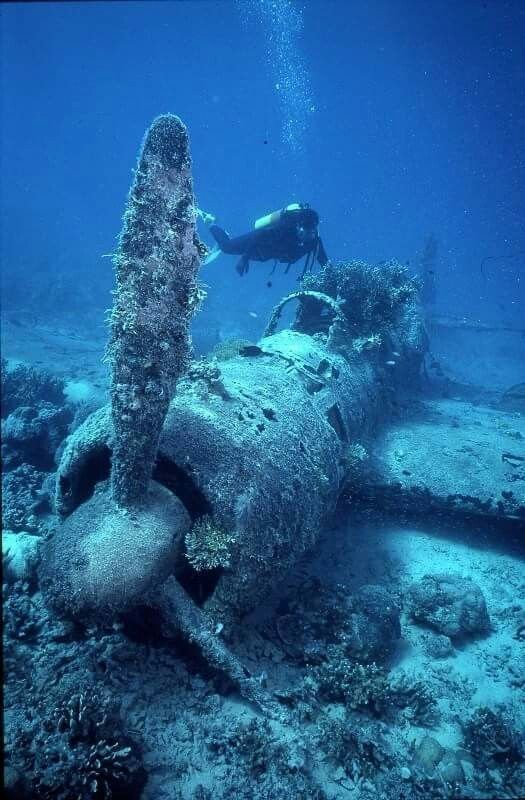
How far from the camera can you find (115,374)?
10.1ft

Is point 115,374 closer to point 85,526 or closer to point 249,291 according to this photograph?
point 85,526

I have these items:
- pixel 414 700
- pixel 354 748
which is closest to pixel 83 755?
pixel 354 748

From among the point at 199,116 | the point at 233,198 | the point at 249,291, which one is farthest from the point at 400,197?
the point at 249,291

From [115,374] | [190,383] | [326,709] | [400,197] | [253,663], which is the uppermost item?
[400,197]

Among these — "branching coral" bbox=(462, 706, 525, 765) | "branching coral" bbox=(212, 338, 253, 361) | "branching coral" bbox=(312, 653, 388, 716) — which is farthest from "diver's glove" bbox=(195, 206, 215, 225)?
"branching coral" bbox=(462, 706, 525, 765)

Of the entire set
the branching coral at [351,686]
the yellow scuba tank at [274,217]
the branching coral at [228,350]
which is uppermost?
the yellow scuba tank at [274,217]

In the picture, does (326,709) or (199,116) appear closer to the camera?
(326,709)

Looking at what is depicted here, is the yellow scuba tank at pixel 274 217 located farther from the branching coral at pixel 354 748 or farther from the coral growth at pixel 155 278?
the branching coral at pixel 354 748

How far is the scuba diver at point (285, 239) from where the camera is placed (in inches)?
426

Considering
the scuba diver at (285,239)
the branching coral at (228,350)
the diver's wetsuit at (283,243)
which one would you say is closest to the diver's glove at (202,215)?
the scuba diver at (285,239)

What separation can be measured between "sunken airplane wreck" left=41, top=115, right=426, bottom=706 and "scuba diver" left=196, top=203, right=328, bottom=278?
5.79 meters

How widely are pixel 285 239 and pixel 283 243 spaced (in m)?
0.17

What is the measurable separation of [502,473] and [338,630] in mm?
4184

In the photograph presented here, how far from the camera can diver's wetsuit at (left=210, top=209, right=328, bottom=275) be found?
427 inches
